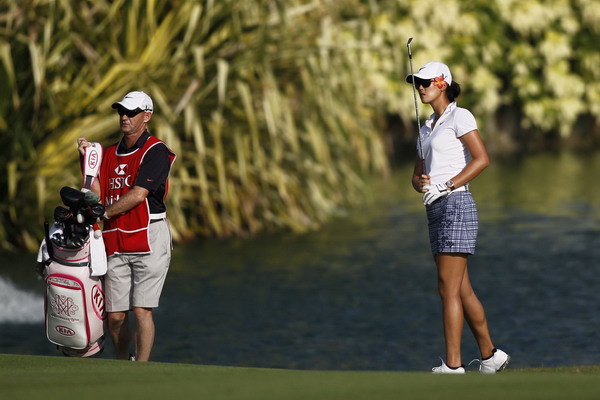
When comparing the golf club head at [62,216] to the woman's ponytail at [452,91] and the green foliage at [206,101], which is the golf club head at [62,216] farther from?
the green foliage at [206,101]

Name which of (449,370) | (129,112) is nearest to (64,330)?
(129,112)

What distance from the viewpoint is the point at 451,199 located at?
732 cm

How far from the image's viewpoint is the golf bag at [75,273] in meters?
7.38

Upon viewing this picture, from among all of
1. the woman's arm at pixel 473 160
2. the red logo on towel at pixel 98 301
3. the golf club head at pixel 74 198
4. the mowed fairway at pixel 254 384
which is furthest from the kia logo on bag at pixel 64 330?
the woman's arm at pixel 473 160

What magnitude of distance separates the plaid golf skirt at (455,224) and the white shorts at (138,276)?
1.59 m

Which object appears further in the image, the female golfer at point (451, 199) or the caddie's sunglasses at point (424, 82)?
the caddie's sunglasses at point (424, 82)

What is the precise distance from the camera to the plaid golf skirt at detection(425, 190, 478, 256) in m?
7.27

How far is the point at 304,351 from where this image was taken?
9.95m

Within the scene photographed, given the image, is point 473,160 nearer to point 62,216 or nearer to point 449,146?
point 449,146

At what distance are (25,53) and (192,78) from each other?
1990mm

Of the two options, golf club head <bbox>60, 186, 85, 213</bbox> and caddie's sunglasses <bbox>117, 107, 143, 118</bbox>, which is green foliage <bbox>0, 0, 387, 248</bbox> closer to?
caddie's sunglasses <bbox>117, 107, 143, 118</bbox>

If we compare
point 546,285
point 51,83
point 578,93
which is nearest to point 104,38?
point 51,83

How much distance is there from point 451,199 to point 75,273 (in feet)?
7.08

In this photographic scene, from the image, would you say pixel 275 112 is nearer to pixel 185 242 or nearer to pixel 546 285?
pixel 185 242
